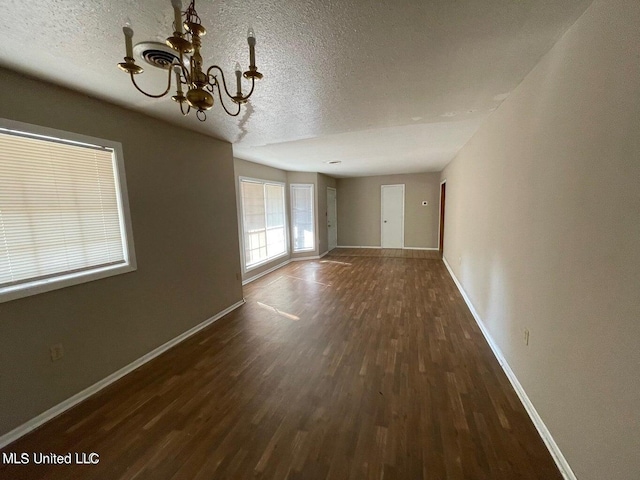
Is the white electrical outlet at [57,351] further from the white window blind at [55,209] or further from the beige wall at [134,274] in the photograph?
the white window blind at [55,209]

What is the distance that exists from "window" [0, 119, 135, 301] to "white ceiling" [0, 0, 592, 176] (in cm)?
43

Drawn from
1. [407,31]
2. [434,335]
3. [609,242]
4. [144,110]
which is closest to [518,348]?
[434,335]

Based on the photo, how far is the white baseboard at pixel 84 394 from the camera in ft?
5.40

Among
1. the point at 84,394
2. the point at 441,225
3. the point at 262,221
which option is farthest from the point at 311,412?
the point at 441,225

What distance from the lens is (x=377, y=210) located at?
Result: 26.1 ft

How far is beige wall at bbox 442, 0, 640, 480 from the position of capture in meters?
0.97

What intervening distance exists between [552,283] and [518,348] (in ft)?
2.41

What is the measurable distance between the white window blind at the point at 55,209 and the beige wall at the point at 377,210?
6555 millimetres

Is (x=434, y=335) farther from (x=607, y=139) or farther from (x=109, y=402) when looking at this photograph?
(x=109, y=402)

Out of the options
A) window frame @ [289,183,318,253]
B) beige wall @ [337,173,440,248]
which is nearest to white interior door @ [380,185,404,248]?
beige wall @ [337,173,440,248]

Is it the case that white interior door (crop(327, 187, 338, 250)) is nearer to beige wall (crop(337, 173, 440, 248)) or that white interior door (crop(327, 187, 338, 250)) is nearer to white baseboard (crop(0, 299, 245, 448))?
beige wall (crop(337, 173, 440, 248))

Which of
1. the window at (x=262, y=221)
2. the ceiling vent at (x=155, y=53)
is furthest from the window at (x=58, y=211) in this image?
the window at (x=262, y=221)

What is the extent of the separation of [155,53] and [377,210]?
7.01 metres

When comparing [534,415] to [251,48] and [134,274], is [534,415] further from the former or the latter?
[134,274]
